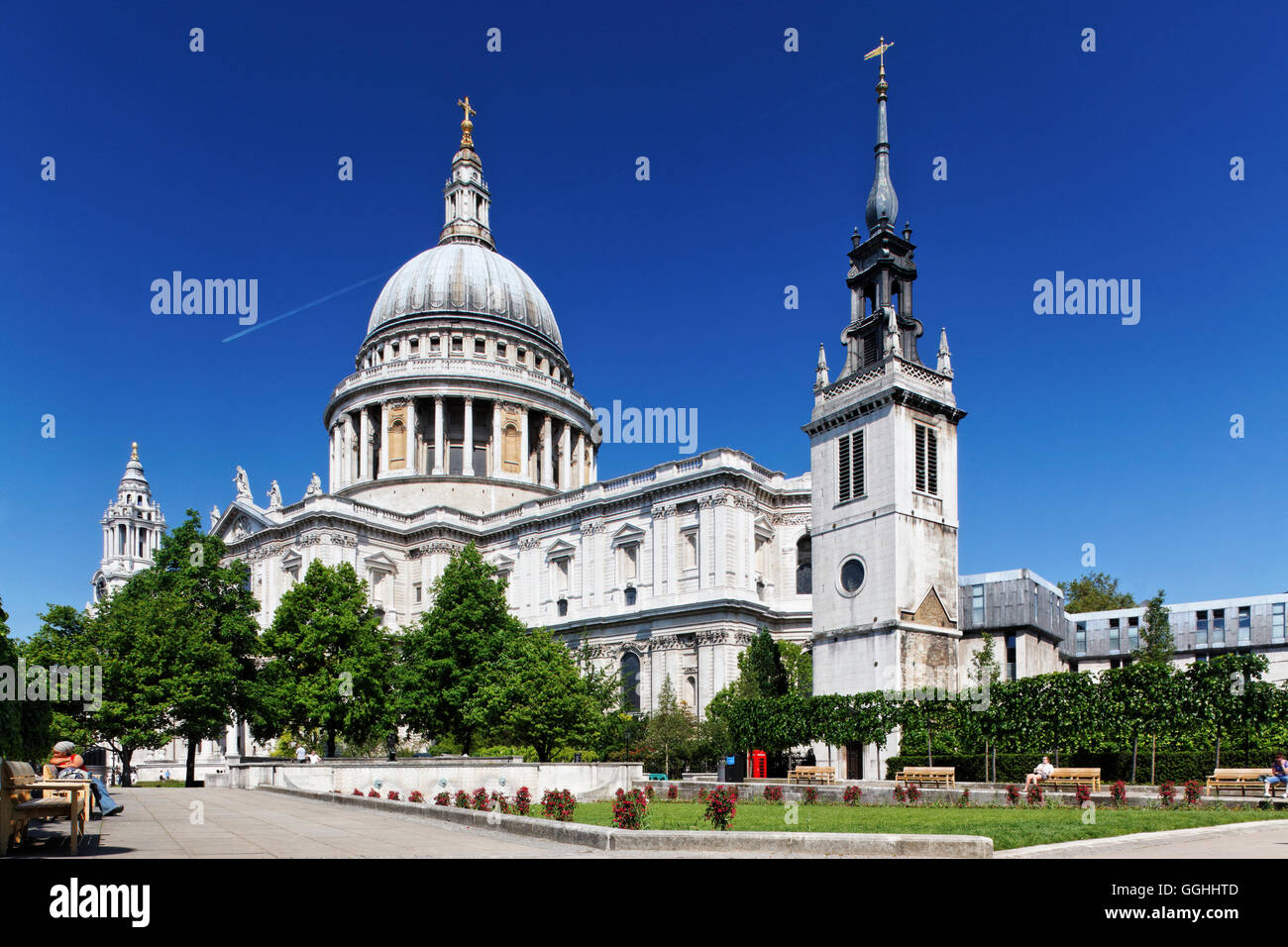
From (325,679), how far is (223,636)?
6.19 metres

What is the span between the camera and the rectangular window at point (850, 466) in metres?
45.7

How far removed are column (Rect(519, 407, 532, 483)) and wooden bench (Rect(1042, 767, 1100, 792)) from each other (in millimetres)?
64433

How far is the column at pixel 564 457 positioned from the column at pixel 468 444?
970 cm

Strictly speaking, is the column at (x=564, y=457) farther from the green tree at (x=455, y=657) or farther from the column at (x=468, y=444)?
the green tree at (x=455, y=657)

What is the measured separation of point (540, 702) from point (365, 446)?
164 ft

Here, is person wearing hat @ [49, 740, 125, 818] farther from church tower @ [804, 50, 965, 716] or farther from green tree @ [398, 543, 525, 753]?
green tree @ [398, 543, 525, 753]

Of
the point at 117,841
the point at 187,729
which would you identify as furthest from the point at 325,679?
the point at 117,841

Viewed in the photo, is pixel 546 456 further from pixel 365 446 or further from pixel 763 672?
pixel 763 672

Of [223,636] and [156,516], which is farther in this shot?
[156,516]

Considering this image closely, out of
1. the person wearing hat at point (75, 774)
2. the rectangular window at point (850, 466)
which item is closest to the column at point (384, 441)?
the rectangular window at point (850, 466)

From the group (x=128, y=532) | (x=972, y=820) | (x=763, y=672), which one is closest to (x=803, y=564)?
(x=763, y=672)
